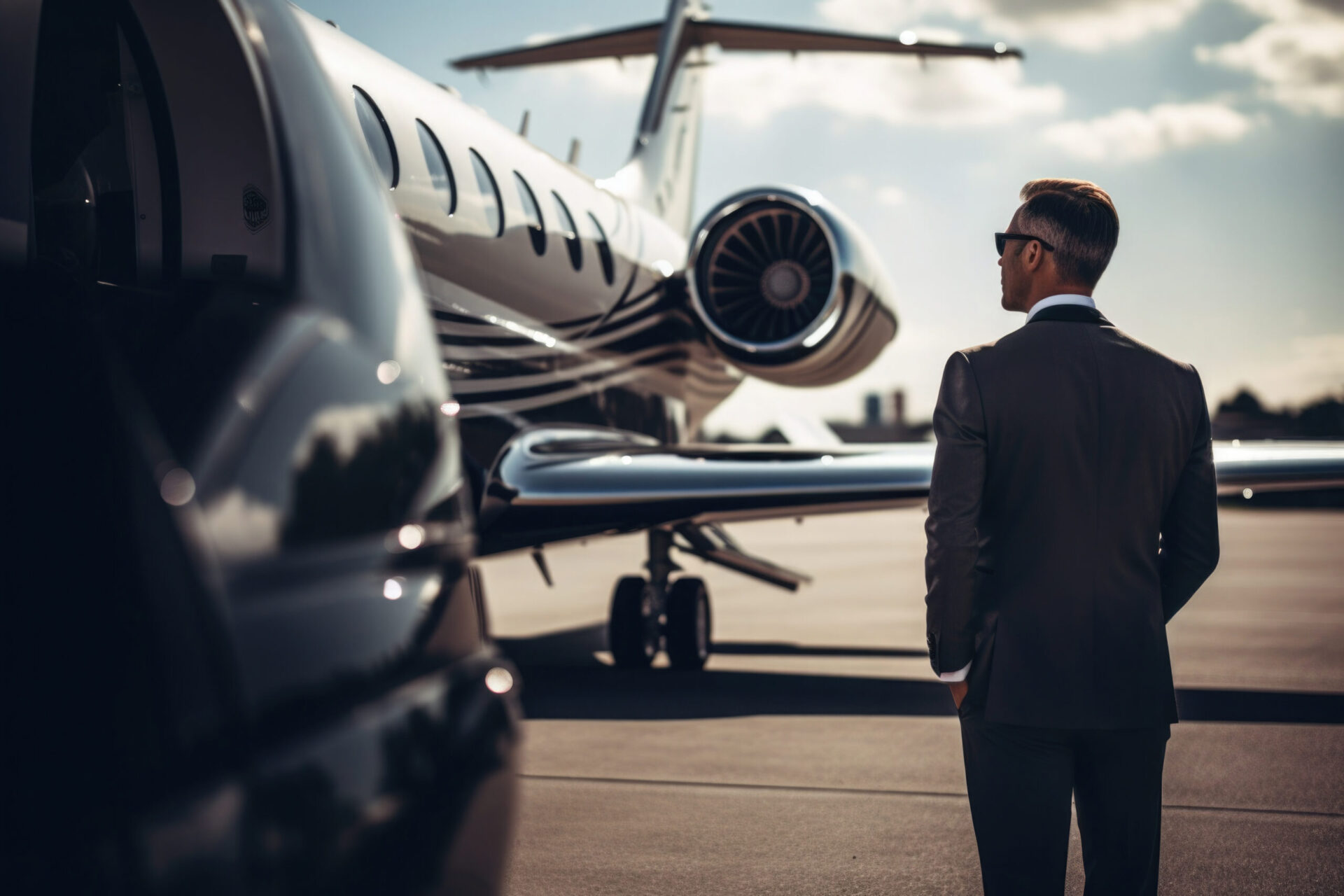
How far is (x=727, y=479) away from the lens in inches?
286

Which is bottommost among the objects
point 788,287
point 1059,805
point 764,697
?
point 764,697

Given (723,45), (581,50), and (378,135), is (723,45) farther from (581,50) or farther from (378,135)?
(378,135)

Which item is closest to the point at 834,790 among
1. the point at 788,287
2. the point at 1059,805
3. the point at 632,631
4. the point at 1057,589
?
the point at 1059,805

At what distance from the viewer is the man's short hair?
2.23 metres

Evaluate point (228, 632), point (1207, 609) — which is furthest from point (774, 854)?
point (1207, 609)

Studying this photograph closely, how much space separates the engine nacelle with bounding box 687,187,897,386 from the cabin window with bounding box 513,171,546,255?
214 centimetres

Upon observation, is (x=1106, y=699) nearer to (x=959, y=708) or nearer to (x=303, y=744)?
(x=959, y=708)

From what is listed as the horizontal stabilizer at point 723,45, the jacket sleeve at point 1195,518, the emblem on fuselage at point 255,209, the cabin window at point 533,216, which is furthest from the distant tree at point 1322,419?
the emblem on fuselage at point 255,209

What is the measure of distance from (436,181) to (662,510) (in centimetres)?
231

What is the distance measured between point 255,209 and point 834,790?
3.57m

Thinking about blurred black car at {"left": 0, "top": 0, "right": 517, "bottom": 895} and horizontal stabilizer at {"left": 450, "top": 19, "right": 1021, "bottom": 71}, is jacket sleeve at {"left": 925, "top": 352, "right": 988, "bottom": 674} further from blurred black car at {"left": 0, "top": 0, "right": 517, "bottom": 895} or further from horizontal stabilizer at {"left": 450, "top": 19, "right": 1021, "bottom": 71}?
horizontal stabilizer at {"left": 450, "top": 19, "right": 1021, "bottom": 71}

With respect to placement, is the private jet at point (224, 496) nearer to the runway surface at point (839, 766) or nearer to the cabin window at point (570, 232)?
the runway surface at point (839, 766)

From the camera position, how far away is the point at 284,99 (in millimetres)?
1327

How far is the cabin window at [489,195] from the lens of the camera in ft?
22.5
